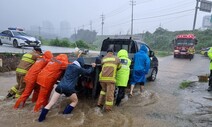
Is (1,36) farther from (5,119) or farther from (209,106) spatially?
(209,106)

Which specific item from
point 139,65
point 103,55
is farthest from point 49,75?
point 103,55

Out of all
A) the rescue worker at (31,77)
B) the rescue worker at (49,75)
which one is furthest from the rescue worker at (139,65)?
the rescue worker at (31,77)

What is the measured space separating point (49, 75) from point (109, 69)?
148cm

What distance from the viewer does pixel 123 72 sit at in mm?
6195

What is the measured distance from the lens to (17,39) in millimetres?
19156

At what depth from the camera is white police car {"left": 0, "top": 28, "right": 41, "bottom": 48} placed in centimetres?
1894

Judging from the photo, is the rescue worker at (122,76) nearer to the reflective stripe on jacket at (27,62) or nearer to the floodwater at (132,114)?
the floodwater at (132,114)

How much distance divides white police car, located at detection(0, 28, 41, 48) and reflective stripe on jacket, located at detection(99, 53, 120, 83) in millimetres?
14275

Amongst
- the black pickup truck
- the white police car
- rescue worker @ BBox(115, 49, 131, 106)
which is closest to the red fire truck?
the white police car

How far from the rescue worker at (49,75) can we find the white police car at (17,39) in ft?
46.0

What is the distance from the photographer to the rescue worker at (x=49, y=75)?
5.40 metres

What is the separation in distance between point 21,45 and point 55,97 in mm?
15377

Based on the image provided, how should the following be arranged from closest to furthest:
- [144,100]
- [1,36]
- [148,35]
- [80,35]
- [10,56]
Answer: [144,100]
[10,56]
[1,36]
[148,35]
[80,35]

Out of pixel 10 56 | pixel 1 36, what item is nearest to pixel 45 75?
pixel 10 56
